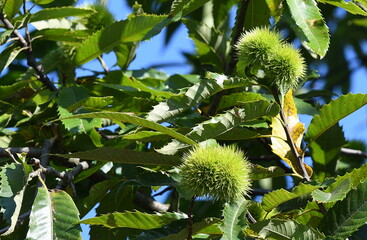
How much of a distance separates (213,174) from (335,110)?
50 cm

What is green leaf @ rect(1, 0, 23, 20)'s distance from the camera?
228cm

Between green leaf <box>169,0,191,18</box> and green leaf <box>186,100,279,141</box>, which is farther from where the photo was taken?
green leaf <box>169,0,191,18</box>

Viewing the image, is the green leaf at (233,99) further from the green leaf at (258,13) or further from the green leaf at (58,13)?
the green leaf at (58,13)

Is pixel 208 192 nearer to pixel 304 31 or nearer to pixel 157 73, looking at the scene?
pixel 304 31

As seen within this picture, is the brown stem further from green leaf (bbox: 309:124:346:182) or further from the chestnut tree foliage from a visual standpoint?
green leaf (bbox: 309:124:346:182)

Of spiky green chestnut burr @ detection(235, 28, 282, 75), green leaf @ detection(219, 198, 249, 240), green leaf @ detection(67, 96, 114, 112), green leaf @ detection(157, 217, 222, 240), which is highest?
spiky green chestnut burr @ detection(235, 28, 282, 75)

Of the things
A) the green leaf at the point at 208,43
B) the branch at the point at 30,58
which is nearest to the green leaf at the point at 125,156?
the branch at the point at 30,58

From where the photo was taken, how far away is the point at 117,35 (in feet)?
7.54

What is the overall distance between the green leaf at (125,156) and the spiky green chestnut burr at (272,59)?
0.32 meters

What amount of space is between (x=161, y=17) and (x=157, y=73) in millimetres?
538

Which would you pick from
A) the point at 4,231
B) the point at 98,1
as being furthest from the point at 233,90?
the point at 4,231

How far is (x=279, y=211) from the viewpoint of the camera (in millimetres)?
1963

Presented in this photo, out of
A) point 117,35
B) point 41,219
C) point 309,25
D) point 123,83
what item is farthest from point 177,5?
point 41,219

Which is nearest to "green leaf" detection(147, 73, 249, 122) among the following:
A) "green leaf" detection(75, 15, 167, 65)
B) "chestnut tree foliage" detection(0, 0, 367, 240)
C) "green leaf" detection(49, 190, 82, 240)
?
"chestnut tree foliage" detection(0, 0, 367, 240)
